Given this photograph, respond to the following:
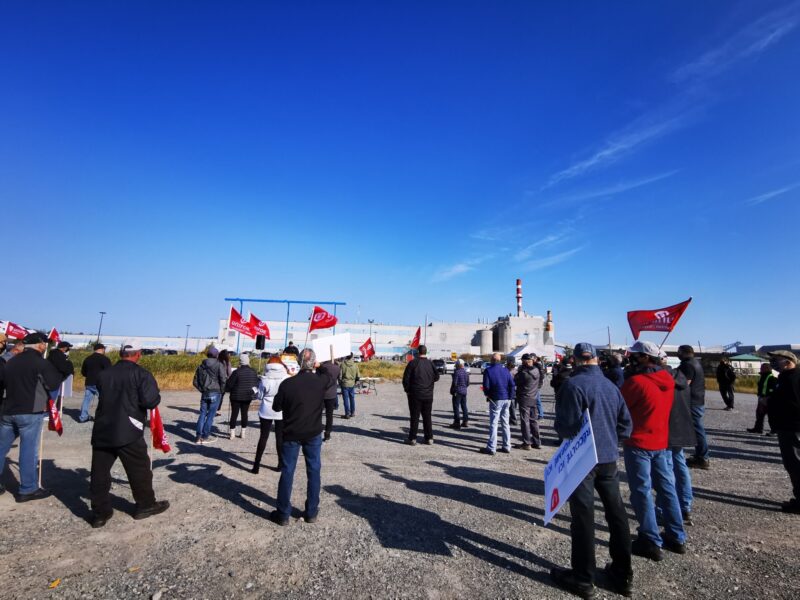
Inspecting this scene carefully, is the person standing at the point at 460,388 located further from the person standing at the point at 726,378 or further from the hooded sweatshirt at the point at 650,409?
the person standing at the point at 726,378

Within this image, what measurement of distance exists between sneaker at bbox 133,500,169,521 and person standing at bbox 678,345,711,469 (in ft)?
26.9

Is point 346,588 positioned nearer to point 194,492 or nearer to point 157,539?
point 157,539

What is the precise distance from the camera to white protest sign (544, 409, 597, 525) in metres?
3.34

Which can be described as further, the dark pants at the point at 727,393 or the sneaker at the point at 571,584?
the dark pants at the point at 727,393

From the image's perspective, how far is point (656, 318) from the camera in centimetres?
1188

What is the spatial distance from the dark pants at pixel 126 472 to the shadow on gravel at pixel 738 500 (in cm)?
790

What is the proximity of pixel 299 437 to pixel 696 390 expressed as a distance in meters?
7.10

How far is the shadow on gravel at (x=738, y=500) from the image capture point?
18.8 feet

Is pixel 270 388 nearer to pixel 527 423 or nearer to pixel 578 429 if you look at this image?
pixel 578 429

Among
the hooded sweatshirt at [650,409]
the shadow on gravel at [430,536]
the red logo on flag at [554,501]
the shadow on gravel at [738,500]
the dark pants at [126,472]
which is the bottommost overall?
the shadow on gravel at [430,536]

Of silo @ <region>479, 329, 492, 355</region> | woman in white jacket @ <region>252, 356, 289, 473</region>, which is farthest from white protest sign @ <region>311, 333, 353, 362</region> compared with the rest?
silo @ <region>479, 329, 492, 355</region>

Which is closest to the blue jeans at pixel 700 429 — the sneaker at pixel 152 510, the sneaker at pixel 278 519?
the sneaker at pixel 278 519

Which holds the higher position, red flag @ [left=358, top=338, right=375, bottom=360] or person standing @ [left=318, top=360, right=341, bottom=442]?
red flag @ [left=358, top=338, right=375, bottom=360]

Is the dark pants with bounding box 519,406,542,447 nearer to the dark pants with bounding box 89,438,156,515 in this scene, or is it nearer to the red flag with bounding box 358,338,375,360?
A: the dark pants with bounding box 89,438,156,515
